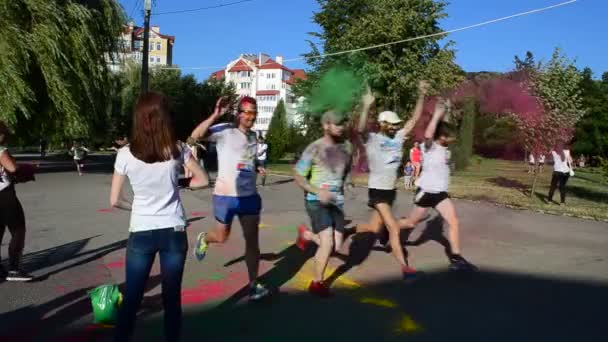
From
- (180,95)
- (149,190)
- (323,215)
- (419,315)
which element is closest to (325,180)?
(323,215)

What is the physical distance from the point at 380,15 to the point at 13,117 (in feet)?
55.6

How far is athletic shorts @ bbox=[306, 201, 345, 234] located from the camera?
5.26m

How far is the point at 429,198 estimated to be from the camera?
6.55m

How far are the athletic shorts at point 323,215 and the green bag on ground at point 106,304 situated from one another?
1.94 meters

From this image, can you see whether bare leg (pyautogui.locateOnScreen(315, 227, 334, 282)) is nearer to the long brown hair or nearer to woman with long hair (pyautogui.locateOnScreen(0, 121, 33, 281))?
the long brown hair

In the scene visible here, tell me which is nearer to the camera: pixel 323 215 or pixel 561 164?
pixel 323 215

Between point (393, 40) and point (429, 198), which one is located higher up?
point (393, 40)

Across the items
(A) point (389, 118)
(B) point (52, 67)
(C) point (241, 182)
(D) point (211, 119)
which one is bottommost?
(C) point (241, 182)

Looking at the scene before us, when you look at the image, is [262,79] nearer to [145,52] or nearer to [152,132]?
[145,52]

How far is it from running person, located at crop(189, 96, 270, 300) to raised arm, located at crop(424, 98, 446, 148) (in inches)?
92.0

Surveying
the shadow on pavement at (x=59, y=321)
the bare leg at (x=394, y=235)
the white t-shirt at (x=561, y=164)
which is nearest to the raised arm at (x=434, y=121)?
the bare leg at (x=394, y=235)

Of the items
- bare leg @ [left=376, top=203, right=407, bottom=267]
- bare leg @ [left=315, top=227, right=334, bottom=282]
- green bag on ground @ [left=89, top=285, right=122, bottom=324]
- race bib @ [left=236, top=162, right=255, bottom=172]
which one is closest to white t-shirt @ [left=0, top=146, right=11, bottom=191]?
green bag on ground @ [left=89, top=285, right=122, bottom=324]

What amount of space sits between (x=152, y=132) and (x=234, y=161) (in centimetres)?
174

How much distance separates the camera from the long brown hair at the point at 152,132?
3.38 metres
